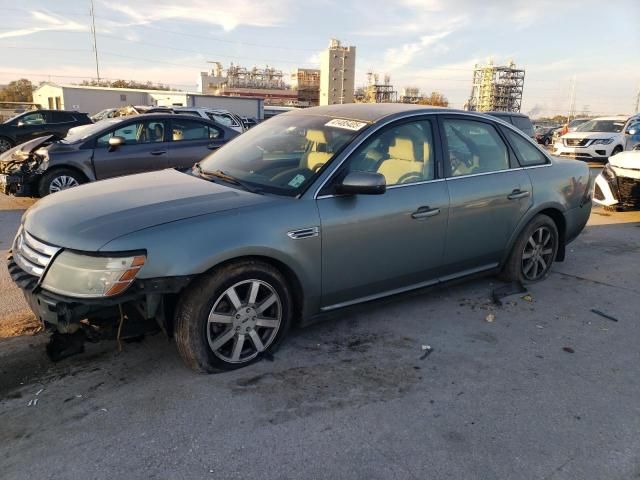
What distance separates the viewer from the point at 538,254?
494 centimetres

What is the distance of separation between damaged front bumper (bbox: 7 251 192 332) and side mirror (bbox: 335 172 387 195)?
1.18m

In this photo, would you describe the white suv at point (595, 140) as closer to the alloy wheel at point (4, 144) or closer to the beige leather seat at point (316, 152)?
the beige leather seat at point (316, 152)

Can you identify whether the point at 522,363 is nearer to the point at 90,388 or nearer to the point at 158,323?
the point at 158,323

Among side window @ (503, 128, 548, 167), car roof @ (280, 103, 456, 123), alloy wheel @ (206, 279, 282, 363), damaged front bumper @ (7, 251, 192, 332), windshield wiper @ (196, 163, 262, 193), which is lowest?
alloy wheel @ (206, 279, 282, 363)

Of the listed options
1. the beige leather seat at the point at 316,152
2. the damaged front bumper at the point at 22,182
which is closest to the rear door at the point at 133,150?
the damaged front bumper at the point at 22,182

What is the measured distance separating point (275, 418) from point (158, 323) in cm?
92

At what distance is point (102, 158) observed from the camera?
8.17 meters

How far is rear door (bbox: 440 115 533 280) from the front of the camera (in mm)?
4055

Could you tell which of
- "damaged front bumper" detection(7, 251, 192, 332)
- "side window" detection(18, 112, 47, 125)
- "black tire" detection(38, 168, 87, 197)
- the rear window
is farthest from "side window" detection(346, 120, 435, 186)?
"side window" detection(18, 112, 47, 125)

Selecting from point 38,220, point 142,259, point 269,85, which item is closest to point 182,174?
point 38,220

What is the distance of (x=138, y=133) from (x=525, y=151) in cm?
635

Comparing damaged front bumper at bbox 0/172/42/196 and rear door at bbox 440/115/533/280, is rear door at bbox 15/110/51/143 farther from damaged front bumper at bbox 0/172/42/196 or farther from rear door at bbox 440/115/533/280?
rear door at bbox 440/115/533/280

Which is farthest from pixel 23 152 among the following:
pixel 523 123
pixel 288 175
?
pixel 523 123

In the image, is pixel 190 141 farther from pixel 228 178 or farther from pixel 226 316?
pixel 226 316
